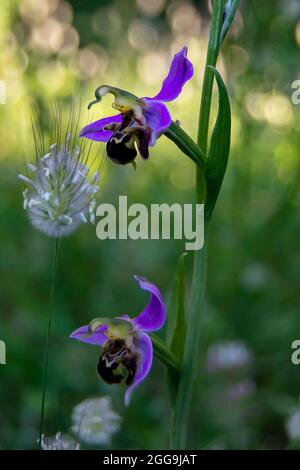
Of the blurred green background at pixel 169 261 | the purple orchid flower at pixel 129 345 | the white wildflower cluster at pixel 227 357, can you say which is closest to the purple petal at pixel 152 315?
the purple orchid flower at pixel 129 345

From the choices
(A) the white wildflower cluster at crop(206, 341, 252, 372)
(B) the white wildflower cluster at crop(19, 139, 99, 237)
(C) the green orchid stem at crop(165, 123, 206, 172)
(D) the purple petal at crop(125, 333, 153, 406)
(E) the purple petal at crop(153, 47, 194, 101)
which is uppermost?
(E) the purple petal at crop(153, 47, 194, 101)

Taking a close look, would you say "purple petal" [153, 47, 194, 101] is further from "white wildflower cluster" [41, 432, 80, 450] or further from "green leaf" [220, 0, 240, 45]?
"white wildflower cluster" [41, 432, 80, 450]

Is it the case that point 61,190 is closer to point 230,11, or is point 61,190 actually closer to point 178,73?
point 178,73

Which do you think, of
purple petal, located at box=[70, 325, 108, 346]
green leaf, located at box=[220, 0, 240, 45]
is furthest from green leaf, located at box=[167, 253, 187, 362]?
green leaf, located at box=[220, 0, 240, 45]

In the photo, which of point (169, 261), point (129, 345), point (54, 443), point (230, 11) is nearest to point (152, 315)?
point (129, 345)

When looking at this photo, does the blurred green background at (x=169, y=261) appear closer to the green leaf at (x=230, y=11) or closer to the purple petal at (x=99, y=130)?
the purple petal at (x=99, y=130)

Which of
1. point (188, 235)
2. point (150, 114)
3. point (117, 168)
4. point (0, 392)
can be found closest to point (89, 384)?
point (0, 392)
